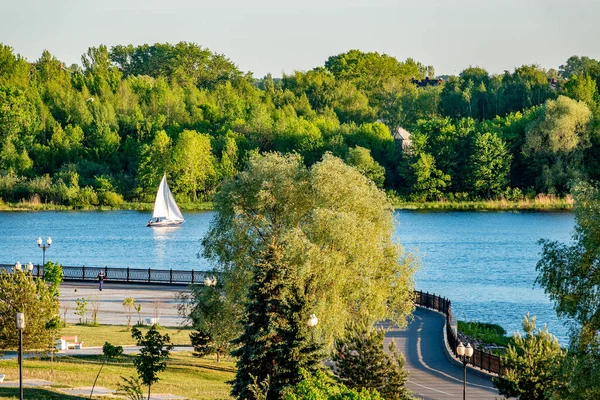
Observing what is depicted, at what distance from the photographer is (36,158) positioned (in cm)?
11894

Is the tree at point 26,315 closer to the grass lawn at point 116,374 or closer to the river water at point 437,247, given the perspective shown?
the grass lawn at point 116,374

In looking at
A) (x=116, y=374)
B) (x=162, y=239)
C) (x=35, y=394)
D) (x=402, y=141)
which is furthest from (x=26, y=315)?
(x=402, y=141)

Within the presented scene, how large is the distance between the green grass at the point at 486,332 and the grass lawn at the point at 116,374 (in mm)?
11142

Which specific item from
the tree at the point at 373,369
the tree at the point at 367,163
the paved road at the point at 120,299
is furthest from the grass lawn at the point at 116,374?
the tree at the point at 367,163

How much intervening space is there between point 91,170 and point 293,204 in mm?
83849

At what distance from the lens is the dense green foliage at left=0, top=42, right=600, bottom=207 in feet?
363

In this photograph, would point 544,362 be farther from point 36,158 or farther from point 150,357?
point 36,158

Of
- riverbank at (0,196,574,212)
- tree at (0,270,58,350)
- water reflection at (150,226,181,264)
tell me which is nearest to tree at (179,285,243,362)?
tree at (0,270,58,350)

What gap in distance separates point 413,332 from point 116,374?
14007 millimetres

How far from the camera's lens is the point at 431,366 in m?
35.7

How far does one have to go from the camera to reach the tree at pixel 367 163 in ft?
366

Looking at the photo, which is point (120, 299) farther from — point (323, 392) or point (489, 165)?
point (489, 165)

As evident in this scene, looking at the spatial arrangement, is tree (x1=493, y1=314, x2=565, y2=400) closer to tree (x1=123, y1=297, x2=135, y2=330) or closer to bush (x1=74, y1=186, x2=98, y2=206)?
tree (x1=123, y1=297, x2=135, y2=330)

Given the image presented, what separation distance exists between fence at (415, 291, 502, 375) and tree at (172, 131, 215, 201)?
2746 inches
